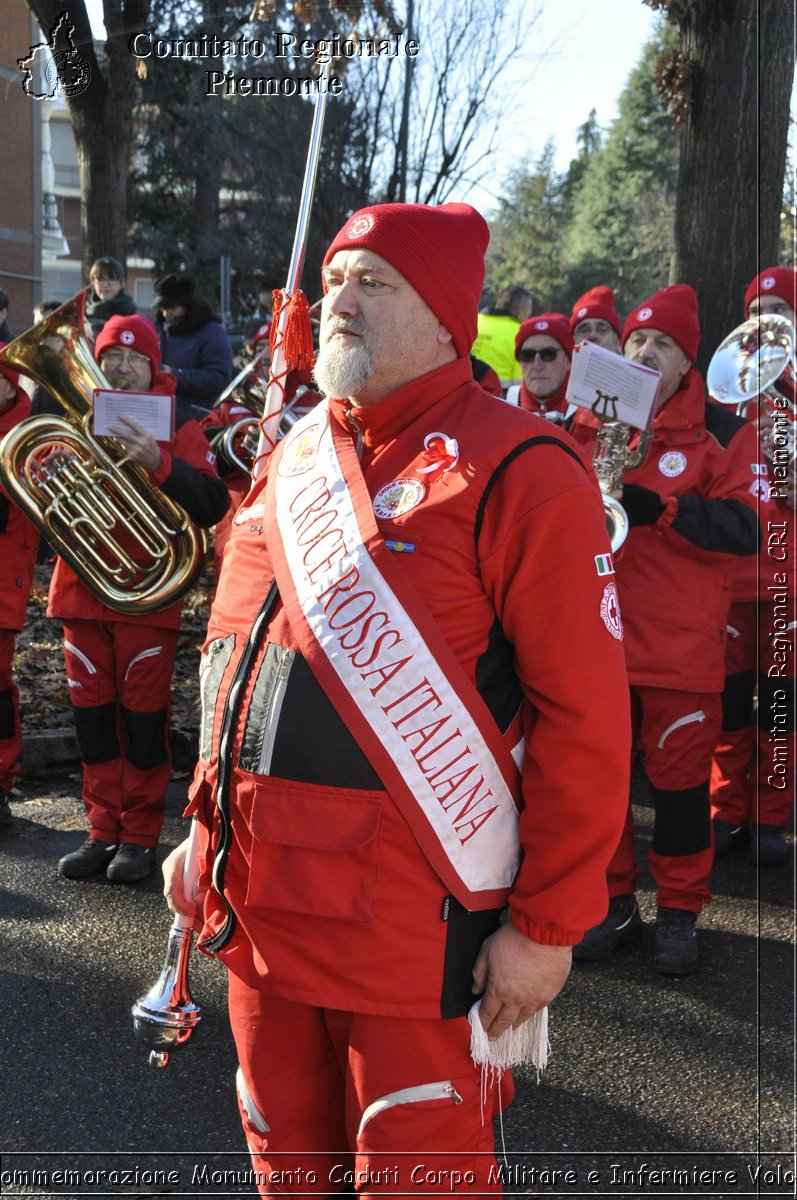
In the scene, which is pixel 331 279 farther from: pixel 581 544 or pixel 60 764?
pixel 60 764

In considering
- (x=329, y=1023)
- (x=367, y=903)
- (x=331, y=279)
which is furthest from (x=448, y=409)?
(x=329, y=1023)

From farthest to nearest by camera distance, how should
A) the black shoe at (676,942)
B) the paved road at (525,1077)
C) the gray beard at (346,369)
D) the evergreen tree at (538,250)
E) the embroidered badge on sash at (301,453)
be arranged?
the evergreen tree at (538,250), the black shoe at (676,942), the paved road at (525,1077), the embroidered badge on sash at (301,453), the gray beard at (346,369)

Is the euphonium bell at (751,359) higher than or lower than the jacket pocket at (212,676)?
higher

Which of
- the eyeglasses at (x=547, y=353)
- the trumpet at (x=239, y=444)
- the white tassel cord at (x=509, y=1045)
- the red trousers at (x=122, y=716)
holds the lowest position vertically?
the red trousers at (x=122, y=716)

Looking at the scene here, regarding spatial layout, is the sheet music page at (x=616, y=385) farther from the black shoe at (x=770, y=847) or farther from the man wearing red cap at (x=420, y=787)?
the black shoe at (x=770, y=847)

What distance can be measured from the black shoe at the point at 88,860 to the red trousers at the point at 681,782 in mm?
2098

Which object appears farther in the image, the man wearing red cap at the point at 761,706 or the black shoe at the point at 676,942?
the man wearing red cap at the point at 761,706

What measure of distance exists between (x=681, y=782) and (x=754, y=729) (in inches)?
48.6

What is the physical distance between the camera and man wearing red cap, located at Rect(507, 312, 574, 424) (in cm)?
534

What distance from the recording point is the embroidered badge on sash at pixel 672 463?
4102mm

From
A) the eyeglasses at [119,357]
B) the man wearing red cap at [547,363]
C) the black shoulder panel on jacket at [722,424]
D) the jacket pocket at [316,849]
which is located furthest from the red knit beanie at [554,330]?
the jacket pocket at [316,849]

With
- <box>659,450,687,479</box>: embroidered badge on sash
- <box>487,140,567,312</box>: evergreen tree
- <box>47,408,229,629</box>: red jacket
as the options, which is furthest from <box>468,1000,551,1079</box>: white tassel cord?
<box>487,140,567,312</box>: evergreen tree

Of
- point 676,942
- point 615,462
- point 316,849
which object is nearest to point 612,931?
point 676,942

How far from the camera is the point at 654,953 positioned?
414 cm
